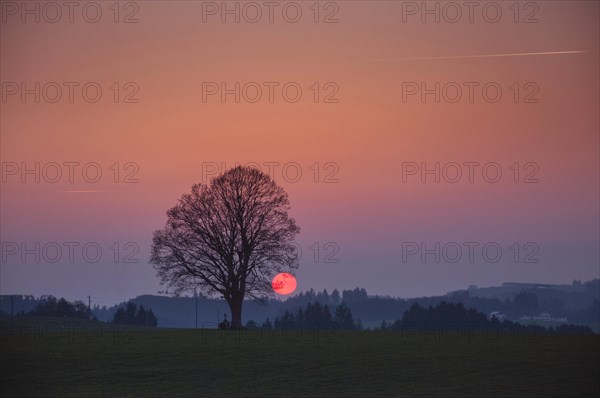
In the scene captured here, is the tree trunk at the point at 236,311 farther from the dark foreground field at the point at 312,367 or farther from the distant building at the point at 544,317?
the distant building at the point at 544,317

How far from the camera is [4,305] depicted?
13275 cm

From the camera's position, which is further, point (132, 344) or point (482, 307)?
point (482, 307)

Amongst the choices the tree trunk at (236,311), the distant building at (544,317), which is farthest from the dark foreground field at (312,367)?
the distant building at (544,317)

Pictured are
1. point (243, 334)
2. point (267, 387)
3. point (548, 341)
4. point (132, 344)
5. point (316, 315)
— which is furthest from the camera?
point (316, 315)

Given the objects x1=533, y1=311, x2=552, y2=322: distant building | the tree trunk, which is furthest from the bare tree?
x1=533, y1=311, x2=552, y2=322: distant building

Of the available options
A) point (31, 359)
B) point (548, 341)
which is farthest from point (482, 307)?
point (31, 359)

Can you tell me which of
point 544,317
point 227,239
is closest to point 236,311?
point 227,239

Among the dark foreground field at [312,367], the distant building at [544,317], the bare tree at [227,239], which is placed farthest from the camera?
the distant building at [544,317]

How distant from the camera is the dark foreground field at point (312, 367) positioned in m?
38.3

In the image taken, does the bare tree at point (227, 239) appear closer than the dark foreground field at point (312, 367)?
No

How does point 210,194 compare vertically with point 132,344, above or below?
above

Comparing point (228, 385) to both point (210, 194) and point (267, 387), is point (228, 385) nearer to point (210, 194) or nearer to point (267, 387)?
point (267, 387)

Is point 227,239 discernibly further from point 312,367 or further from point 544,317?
point 544,317

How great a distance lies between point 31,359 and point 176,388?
44.3ft
